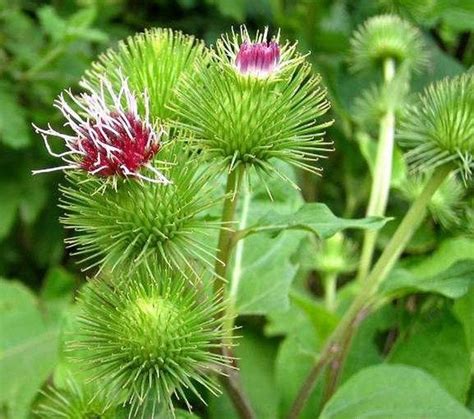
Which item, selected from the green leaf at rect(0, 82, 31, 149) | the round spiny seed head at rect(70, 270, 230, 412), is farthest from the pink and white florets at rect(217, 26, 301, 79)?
the green leaf at rect(0, 82, 31, 149)

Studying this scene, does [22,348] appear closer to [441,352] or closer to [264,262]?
[264,262]

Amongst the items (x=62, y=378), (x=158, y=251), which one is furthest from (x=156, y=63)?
(x=62, y=378)

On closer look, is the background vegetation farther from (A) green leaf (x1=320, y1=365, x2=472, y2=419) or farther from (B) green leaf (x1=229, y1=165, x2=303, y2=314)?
(A) green leaf (x1=320, y1=365, x2=472, y2=419)

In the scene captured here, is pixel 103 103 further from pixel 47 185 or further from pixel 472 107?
pixel 47 185

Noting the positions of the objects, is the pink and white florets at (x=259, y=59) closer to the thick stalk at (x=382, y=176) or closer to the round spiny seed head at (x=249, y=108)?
the round spiny seed head at (x=249, y=108)

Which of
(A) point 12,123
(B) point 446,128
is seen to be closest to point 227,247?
(B) point 446,128

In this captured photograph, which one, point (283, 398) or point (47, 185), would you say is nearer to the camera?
point (283, 398)
